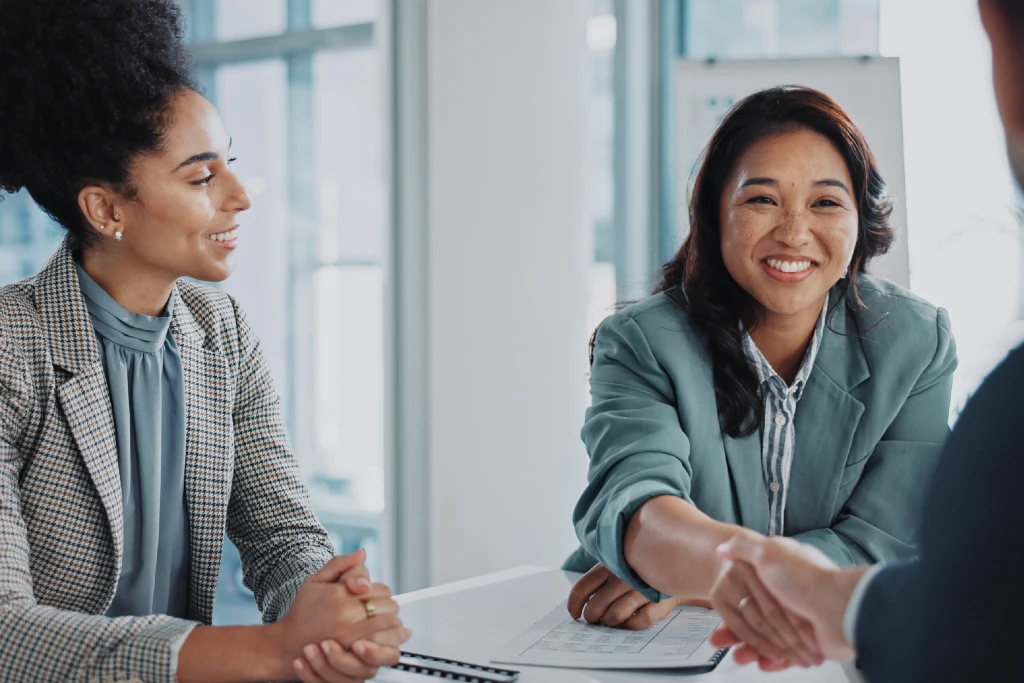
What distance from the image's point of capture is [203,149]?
4.97 feet

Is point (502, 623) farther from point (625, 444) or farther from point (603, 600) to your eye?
point (625, 444)

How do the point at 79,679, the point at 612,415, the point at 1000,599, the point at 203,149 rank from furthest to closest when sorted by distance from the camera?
1. the point at 612,415
2. the point at 203,149
3. the point at 79,679
4. the point at 1000,599

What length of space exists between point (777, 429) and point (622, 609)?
45cm

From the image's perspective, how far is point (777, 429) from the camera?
1.69m

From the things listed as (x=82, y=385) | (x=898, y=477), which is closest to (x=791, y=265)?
(x=898, y=477)

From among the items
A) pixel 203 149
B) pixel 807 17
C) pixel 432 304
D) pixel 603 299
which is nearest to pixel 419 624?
pixel 203 149

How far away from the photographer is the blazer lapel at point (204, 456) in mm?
1557

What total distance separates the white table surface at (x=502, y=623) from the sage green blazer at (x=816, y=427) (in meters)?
0.12

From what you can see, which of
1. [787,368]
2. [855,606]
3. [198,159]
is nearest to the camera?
[855,606]

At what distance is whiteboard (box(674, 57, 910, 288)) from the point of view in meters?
2.77

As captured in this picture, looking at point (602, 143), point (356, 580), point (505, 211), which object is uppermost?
point (602, 143)

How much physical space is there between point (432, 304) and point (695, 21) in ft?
5.03

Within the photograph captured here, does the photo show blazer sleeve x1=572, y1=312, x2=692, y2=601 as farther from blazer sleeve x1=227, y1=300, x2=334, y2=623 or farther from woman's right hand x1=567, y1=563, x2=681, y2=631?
blazer sleeve x1=227, y1=300, x2=334, y2=623

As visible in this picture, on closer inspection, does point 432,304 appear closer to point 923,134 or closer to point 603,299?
point 603,299
